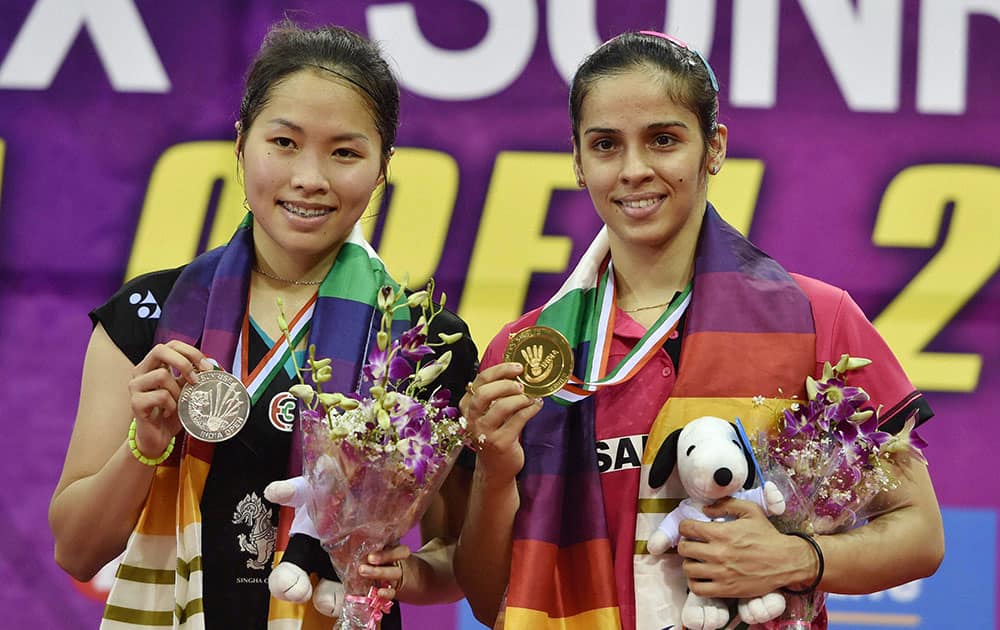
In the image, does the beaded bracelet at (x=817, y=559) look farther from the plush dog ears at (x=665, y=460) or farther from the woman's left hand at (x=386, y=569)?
the woman's left hand at (x=386, y=569)

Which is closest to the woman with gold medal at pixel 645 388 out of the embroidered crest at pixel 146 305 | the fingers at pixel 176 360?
the fingers at pixel 176 360

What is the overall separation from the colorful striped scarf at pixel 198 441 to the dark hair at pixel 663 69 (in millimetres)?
543

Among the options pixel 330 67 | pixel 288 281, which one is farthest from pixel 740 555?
pixel 330 67

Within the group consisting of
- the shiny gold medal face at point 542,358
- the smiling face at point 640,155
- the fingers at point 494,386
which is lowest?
the fingers at point 494,386

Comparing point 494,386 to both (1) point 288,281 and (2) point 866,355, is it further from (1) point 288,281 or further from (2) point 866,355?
(2) point 866,355

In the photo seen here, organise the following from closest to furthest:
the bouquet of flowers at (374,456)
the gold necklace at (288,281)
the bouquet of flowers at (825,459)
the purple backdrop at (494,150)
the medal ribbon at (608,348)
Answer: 1. the bouquet of flowers at (374,456)
2. the bouquet of flowers at (825,459)
3. the medal ribbon at (608,348)
4. the gold necklace at (288,281)
5. the purple backdrop at (494,150)

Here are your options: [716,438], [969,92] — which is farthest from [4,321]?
[969,92]

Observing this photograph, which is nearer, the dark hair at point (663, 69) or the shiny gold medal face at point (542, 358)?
the shiny gold medal face at point (542, 358)

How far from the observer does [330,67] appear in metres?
2.36

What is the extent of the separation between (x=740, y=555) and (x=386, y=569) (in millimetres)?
583

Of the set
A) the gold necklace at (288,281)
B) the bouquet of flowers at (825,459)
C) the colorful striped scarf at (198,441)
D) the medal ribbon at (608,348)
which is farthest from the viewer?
the gold necklace at (288,281)

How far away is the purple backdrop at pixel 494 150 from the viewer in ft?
13.0

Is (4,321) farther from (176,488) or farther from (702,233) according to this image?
(702,233)

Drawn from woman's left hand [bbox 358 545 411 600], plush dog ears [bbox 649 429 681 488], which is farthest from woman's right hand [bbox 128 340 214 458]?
plush dog ears [bbox 649 429 681 488]
